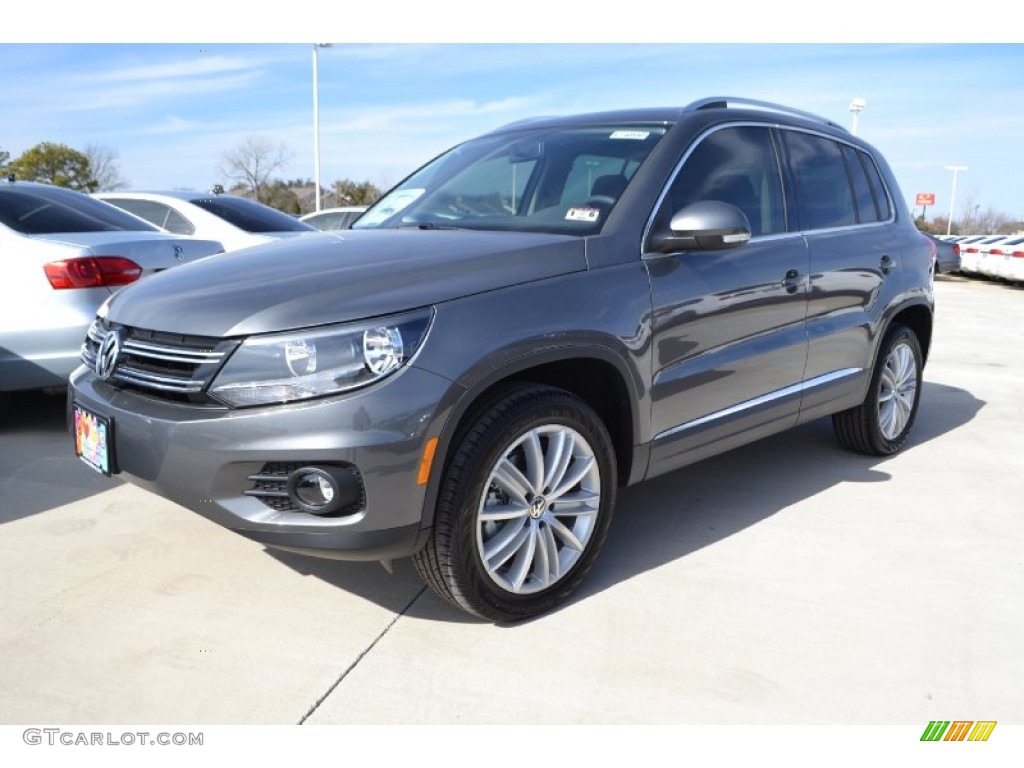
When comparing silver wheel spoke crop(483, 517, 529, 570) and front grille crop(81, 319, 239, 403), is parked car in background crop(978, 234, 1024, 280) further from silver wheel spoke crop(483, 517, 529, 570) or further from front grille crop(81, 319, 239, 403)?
front grille crop(81, 319, 239, 403)

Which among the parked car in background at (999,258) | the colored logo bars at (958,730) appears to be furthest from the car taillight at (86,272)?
the parked car in background at (999,258)

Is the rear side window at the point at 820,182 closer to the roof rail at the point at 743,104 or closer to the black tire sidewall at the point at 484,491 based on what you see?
the roof rail at the point at 743,104

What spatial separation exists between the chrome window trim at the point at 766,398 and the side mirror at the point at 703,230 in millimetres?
694

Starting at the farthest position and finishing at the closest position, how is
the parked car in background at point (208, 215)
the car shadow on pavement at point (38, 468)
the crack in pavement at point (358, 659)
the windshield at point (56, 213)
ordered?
1. the parked car in background at point (208, 215)
2. the windshield at point (56, 213)
3. the car shadow on pavement at point (38, 468)
4. the crack in pavement at point (358, 659)

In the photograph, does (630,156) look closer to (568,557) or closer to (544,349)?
(544,349)

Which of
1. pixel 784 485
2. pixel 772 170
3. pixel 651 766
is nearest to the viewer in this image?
pixel 651 766

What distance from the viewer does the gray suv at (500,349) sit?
260cm

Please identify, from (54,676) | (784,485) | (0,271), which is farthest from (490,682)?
(0,271)

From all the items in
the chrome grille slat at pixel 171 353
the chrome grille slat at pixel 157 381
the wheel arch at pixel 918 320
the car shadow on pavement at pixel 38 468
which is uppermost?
the chrome grille slat at pixel 171 353

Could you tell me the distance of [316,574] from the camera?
11.2 feet

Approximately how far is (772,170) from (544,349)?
181 centimetres

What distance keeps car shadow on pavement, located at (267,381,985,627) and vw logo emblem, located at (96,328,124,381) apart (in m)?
1.01

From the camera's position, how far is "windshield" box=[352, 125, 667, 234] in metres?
3.43

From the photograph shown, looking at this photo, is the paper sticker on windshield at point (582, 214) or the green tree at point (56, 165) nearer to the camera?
the paper sticker on windshield at point (582, 214)
